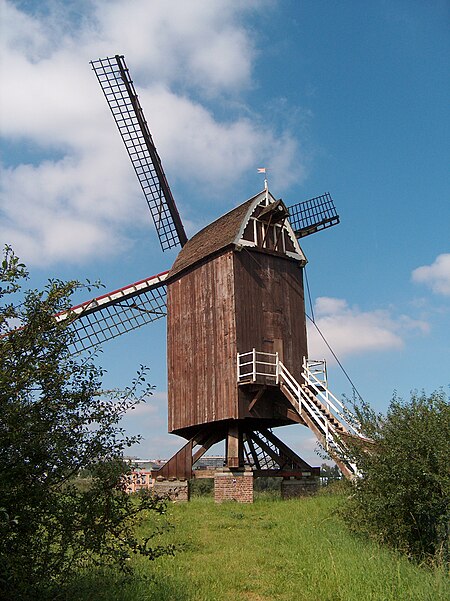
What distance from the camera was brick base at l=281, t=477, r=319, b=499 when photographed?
69.6 feet

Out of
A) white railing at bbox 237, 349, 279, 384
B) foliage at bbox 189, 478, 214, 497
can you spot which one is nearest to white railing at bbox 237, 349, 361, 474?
white railing at bbox 237, 349, 279, 384

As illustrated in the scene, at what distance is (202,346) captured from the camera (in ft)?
71.7

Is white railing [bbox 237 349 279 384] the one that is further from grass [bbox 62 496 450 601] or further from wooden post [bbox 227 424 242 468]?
grass [bbox 62 496 450 601]

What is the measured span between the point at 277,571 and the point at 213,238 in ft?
47.5

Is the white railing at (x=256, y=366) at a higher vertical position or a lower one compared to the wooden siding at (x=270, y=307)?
lower

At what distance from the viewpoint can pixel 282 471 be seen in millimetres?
21562

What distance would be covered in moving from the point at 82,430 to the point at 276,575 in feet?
14.8

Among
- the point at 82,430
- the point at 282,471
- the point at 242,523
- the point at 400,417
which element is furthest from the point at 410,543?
the point at 282,471

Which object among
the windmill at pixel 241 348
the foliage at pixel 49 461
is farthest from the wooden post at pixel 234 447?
the foliage at pixel 49 461

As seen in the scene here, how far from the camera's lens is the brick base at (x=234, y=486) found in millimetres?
20156

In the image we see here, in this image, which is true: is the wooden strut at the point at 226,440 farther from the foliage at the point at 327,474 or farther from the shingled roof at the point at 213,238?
the shingled roof at the point at 213,238

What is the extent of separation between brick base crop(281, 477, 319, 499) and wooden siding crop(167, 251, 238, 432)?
3.39 meters

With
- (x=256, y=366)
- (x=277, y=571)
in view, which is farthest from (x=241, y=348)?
(x=277, y=571)

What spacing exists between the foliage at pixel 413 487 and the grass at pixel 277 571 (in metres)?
0.62
